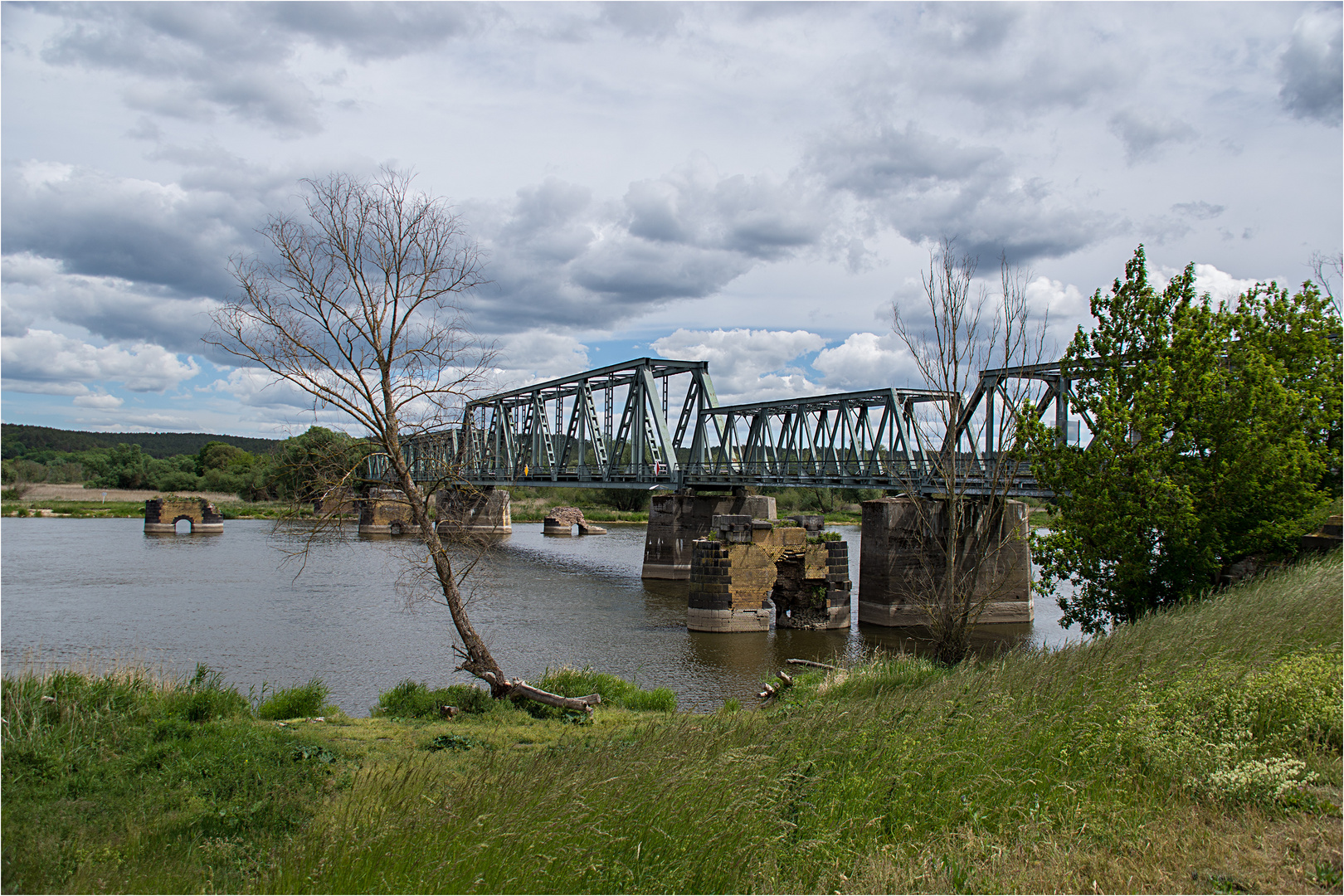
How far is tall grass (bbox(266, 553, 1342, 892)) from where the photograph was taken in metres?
4.83

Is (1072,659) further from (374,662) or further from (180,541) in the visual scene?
(180,541)

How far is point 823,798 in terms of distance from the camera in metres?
6.04

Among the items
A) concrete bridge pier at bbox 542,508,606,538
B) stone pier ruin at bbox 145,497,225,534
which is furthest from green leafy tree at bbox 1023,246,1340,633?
stone pier ruin at bbox 145,497,225,534

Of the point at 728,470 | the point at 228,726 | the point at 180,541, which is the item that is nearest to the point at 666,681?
the point at 228,726

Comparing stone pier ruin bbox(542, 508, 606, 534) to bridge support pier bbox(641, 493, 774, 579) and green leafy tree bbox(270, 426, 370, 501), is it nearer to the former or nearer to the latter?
bridge support pier bbox(641, 493, 774, 579)

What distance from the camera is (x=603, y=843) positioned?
16.5 ft

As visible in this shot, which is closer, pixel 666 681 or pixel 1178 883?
pixel 1178 883

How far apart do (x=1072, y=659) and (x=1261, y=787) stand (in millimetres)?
3302

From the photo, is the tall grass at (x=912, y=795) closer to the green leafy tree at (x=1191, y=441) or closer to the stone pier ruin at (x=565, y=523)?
the green leafy tree at (x=1191, y=441)

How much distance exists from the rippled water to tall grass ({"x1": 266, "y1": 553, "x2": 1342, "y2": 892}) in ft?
31.7

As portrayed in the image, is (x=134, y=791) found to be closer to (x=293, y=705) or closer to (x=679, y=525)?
(x=293, y=705)

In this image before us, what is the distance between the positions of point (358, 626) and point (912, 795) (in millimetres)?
24546

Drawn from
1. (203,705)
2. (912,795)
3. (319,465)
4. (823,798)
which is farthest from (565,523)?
(912,795)

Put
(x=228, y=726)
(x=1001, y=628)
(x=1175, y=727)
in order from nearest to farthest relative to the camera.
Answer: (x=1175, y=727)
(x=228, y=726)
(x=1001, y=628)
